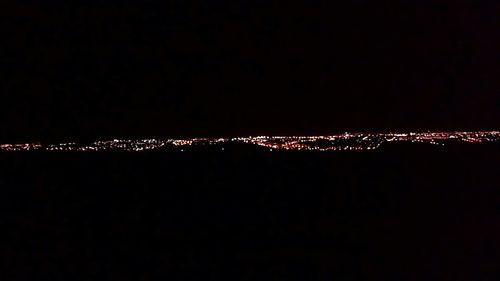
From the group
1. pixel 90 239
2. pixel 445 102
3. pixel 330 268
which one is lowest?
pixel 330 268

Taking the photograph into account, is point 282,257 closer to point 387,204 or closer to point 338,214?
point 338,214

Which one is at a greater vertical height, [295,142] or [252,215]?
[295,142]

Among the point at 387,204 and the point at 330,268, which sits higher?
the point at 387,204

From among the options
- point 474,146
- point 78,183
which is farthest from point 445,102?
point 78,183

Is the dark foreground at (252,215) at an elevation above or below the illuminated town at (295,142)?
below
